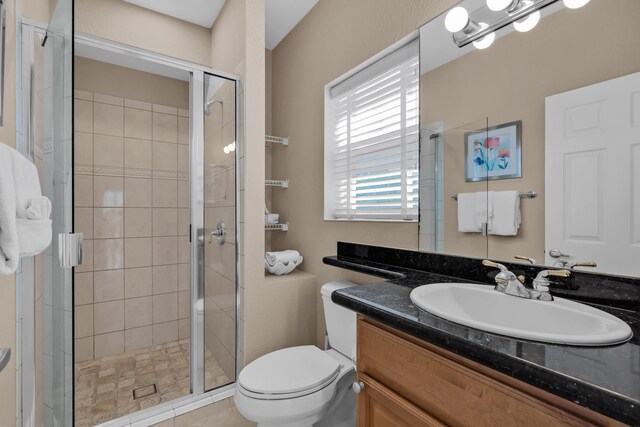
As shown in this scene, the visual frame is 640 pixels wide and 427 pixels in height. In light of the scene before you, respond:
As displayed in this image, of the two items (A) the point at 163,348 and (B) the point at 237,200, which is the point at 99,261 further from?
(B) the point at 237,200

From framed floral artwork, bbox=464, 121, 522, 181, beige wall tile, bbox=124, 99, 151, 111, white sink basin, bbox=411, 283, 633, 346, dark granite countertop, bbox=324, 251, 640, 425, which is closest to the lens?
dark granite countertop, bbox=324, 251, 640, 425

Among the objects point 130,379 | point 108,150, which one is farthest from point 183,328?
point 108,150

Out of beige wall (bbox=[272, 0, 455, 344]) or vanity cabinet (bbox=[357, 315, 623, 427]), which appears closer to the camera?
vanity cabinet (bbox=[357, 315, 623, 427])

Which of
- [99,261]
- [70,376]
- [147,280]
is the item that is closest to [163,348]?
[147,280]

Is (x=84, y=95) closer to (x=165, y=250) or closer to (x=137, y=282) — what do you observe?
(x=165, y=250)

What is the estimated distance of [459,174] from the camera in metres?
1.25

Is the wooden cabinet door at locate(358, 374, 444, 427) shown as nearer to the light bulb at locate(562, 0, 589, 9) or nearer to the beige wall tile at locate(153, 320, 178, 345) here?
the light bulb at locate(562, 0, 589, 9)

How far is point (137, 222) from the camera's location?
8.46 ft

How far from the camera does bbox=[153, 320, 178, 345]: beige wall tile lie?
2.65 m

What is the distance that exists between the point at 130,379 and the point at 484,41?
2784mm

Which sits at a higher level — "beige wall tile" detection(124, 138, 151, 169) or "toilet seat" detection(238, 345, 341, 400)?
"beige wall tile" detection(124, 138, 151, 169)

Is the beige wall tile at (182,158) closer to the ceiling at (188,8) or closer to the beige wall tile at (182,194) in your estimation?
the beige wall tile at (182,194)

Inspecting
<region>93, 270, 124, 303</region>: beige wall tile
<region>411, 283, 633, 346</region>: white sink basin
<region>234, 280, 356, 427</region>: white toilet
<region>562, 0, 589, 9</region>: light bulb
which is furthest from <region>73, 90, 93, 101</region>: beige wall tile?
<region>562, 0, 589, 9</region>: light bulb

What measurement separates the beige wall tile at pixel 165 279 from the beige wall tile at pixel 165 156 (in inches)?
33.9
